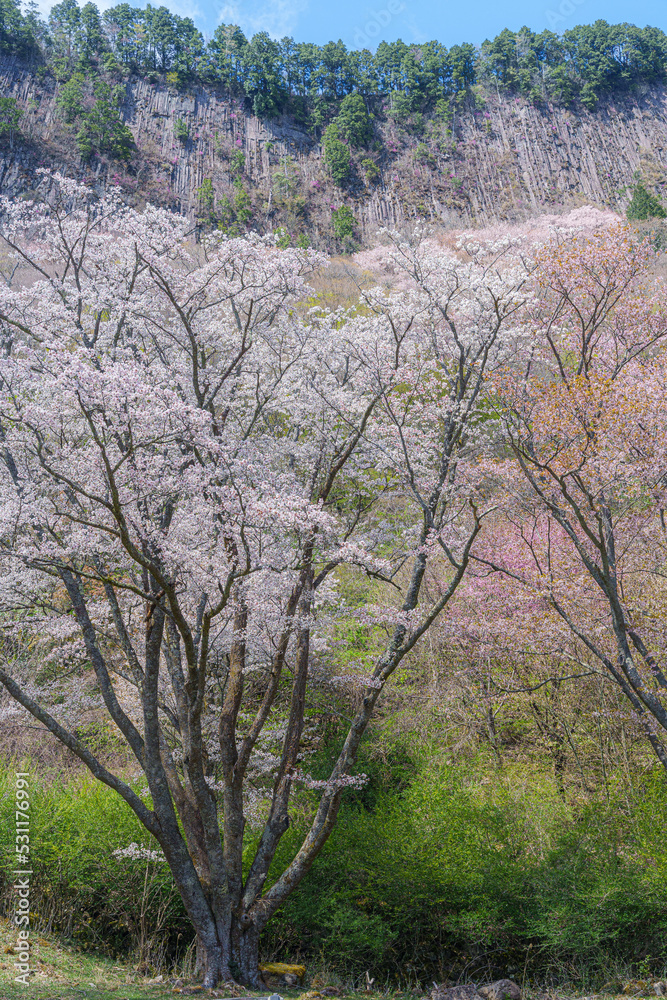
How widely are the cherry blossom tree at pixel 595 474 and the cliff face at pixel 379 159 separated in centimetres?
2766

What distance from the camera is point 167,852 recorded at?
216 inches

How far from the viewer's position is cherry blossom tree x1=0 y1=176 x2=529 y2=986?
5.35 meters

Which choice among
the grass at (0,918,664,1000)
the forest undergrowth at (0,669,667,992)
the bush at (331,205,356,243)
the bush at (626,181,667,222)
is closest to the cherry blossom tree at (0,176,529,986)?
the grass at (0,918,664,1000)

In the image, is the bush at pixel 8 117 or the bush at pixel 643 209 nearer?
the bush at pixel 643 209

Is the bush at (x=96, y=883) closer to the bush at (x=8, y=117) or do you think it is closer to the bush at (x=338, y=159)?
the bush at (x=8, y=117)

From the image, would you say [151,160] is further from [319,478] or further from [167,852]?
[167,852]

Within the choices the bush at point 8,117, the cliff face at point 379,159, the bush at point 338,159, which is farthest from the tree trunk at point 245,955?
the bush at point 8,117

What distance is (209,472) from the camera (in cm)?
556

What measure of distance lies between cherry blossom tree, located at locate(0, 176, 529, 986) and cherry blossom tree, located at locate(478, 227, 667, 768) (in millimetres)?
793

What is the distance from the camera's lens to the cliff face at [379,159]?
34688 millimetres

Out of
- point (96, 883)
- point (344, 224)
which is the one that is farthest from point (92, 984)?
point (344, 224)

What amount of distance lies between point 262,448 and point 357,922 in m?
5.59

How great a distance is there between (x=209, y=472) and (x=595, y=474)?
152 inches

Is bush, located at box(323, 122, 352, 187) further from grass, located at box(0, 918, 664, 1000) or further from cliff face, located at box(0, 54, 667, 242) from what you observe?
Result: grass, located at box(0, 918, 664, 1000)
